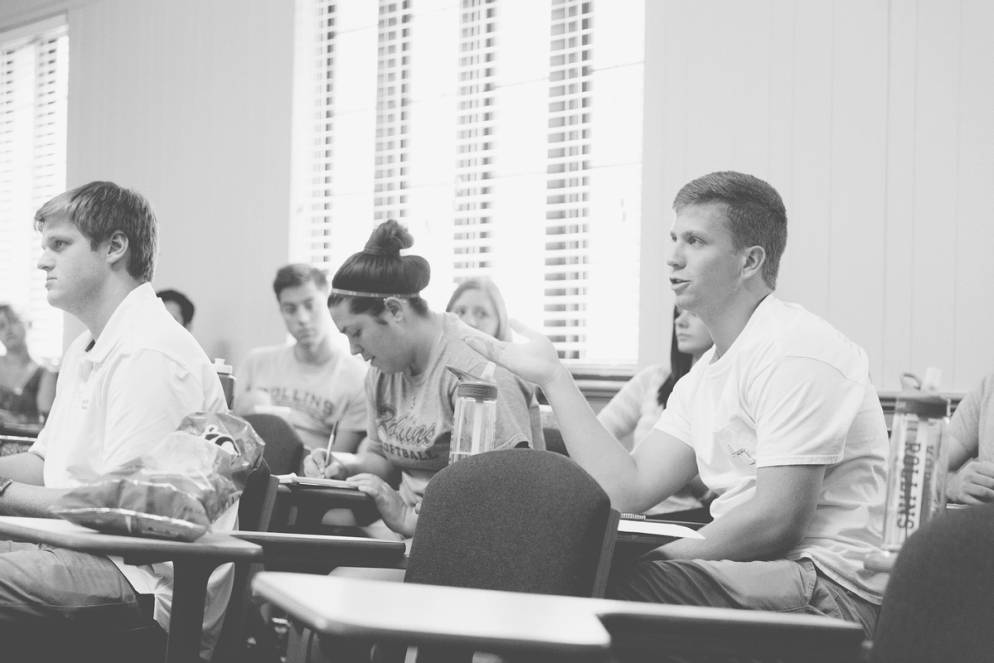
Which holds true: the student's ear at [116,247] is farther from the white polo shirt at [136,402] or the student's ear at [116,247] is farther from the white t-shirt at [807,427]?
the white t-shirt at [807,427]

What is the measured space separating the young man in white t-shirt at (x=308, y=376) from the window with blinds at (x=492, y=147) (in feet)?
1.63

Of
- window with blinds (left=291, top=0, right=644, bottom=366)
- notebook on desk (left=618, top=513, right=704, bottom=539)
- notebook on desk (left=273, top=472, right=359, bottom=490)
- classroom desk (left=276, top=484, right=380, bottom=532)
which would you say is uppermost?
window with blinds (left=291, top=0, right=644, bottom=366)

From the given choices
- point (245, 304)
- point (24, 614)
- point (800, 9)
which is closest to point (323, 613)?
point (24, 614)

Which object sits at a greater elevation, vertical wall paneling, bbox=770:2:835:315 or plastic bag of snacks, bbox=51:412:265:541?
vertical wall paneling, bbox=770:2:835:315

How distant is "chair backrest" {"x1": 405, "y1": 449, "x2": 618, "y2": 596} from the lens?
1.64m

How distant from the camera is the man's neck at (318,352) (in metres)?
5.01

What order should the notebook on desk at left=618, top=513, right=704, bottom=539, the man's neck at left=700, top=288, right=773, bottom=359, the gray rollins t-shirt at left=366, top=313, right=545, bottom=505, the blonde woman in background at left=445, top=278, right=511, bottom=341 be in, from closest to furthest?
the notebook on desk at left=618, top=513, right=704, bottom=539 → the man's neck at left=700, top=288, right=773, bottom=359 → the gray rollins t-shirt at left=366, top=313, right=545, bottom=505 → the blonde woman in background at left=445, top=278, right=511, bottom=341

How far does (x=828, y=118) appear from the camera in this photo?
13.1 ft

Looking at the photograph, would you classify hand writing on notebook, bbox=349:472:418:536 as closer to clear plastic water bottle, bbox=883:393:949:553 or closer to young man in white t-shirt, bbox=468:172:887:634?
young man in white t-shirt, bbox=468:172:887:634

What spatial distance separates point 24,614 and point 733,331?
1.39 meters

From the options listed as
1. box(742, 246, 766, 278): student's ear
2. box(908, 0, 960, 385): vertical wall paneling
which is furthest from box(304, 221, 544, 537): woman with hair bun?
box(908, 0, 960, 385): vertical wall paneling

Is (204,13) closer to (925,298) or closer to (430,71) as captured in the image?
(430,71)

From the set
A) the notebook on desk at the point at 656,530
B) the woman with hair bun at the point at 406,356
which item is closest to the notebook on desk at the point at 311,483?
the woman with hair bun at the point at 406,356

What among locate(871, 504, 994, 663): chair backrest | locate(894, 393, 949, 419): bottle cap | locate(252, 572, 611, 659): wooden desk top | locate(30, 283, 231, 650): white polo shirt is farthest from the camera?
locate(30, 283, 231, 650): white polo shirt
